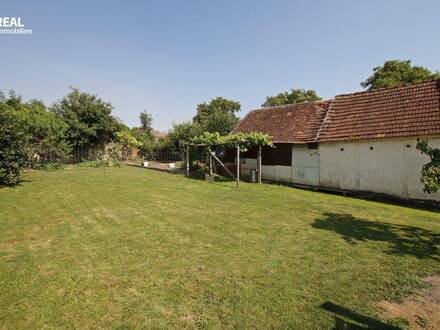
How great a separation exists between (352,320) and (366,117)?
13.6 m

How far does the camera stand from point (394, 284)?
464 centimetres

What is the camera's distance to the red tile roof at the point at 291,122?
17.0 m

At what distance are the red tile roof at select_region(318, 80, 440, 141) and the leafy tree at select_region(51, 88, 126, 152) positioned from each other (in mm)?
31144

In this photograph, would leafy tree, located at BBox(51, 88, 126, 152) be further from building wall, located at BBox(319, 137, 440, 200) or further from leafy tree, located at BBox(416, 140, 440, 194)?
leafy tree, located at BBox(416, 140, 440, 194)

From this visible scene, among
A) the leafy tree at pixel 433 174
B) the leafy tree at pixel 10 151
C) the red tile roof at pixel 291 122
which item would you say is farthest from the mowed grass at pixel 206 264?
the red tile roof at pixel 291 122

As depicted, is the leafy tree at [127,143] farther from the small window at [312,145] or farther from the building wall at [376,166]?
the building wall at [376,166]

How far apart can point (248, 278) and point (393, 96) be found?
47.6 feet

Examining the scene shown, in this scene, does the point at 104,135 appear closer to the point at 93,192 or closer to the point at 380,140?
the point at 93,192

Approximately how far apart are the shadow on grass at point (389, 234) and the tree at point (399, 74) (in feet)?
79.0

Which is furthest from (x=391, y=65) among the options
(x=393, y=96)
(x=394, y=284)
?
(x=394, y=284)

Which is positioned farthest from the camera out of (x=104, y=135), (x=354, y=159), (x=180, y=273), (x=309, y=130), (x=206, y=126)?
(x=104, y=135)

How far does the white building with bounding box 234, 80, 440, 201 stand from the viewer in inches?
485

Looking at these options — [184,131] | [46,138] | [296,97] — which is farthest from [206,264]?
[296,97]

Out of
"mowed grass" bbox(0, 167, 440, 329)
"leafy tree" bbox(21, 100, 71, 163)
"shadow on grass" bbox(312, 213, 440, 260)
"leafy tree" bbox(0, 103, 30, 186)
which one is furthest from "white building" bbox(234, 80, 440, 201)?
"leafy tree" bbox(21, 100, 71, 163)
